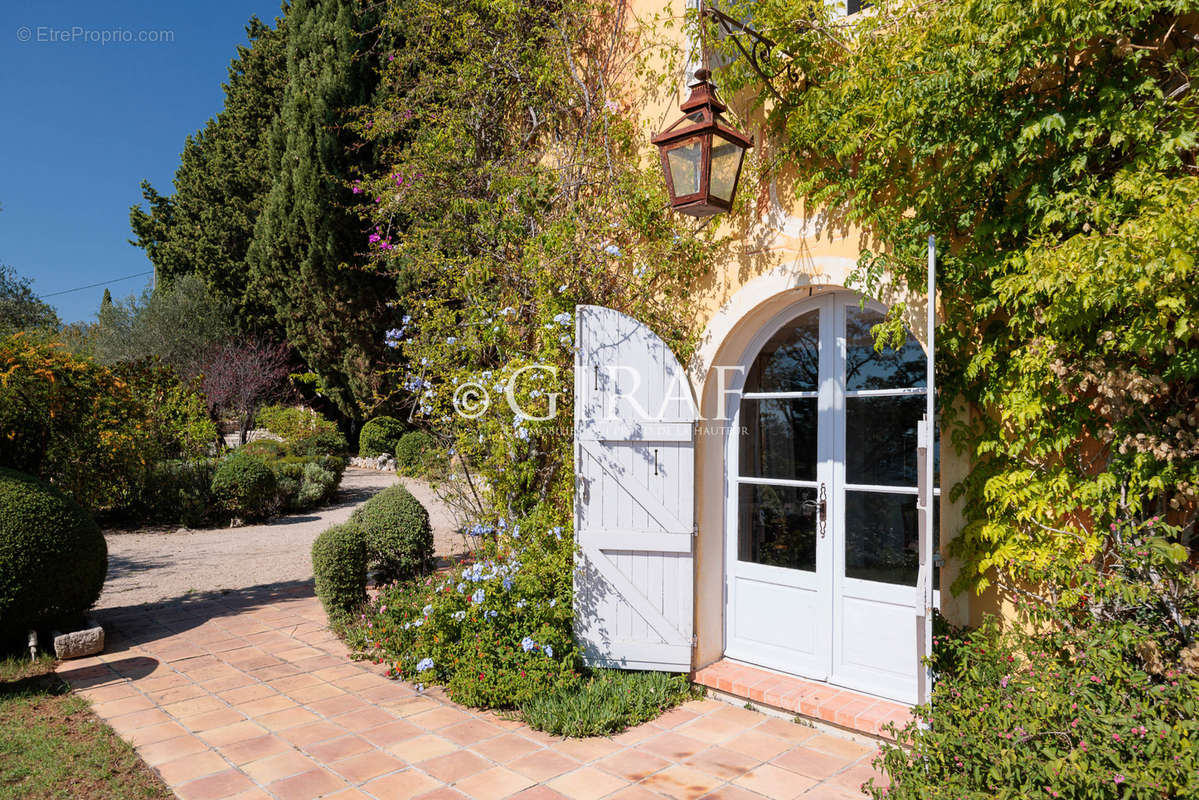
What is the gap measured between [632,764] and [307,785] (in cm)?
159

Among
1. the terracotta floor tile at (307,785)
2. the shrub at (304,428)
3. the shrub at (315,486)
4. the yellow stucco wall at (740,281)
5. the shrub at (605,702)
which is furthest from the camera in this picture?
Result: the shrub at (304,428)

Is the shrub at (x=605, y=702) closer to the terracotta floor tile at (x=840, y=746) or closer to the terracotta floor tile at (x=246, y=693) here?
the terracotta floor tile at (x=840, y=746)

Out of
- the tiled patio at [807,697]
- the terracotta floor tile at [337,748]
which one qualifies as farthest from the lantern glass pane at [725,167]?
the terracotta floor tile at [337,748]

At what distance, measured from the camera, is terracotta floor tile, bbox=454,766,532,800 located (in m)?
3.30

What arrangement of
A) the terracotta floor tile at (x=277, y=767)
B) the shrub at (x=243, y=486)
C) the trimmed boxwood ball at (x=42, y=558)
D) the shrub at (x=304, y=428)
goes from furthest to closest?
1. the shrub at (x=304, y=428)
2. the shrub at (x=243, y=486)
3. the trimmed boxwood ball at (x=42, y=558)
4. the terracotta floor tile at (x=277, y=767)

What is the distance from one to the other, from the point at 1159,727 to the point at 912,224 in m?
2.37

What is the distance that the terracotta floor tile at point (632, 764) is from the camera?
3.50 meters

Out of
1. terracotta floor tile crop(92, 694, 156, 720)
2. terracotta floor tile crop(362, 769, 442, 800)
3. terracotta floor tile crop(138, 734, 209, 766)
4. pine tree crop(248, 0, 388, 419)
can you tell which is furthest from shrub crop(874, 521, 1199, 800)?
pine tree crop(248, 0, 388, 419)

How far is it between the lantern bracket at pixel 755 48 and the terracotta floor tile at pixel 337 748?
4.45 meters

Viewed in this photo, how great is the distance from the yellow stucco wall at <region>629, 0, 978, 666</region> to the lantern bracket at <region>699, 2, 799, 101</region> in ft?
1.18

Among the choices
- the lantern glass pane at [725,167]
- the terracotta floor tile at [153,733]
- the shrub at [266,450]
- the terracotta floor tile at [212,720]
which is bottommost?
the terracotta floor tile at [212,720]

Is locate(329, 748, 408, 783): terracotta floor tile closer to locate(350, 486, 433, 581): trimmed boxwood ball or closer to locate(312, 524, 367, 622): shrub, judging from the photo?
locate(312, 524, 367, 622): shrub

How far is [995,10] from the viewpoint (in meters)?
3.03

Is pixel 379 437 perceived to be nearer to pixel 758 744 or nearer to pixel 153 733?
pixel 153 733
